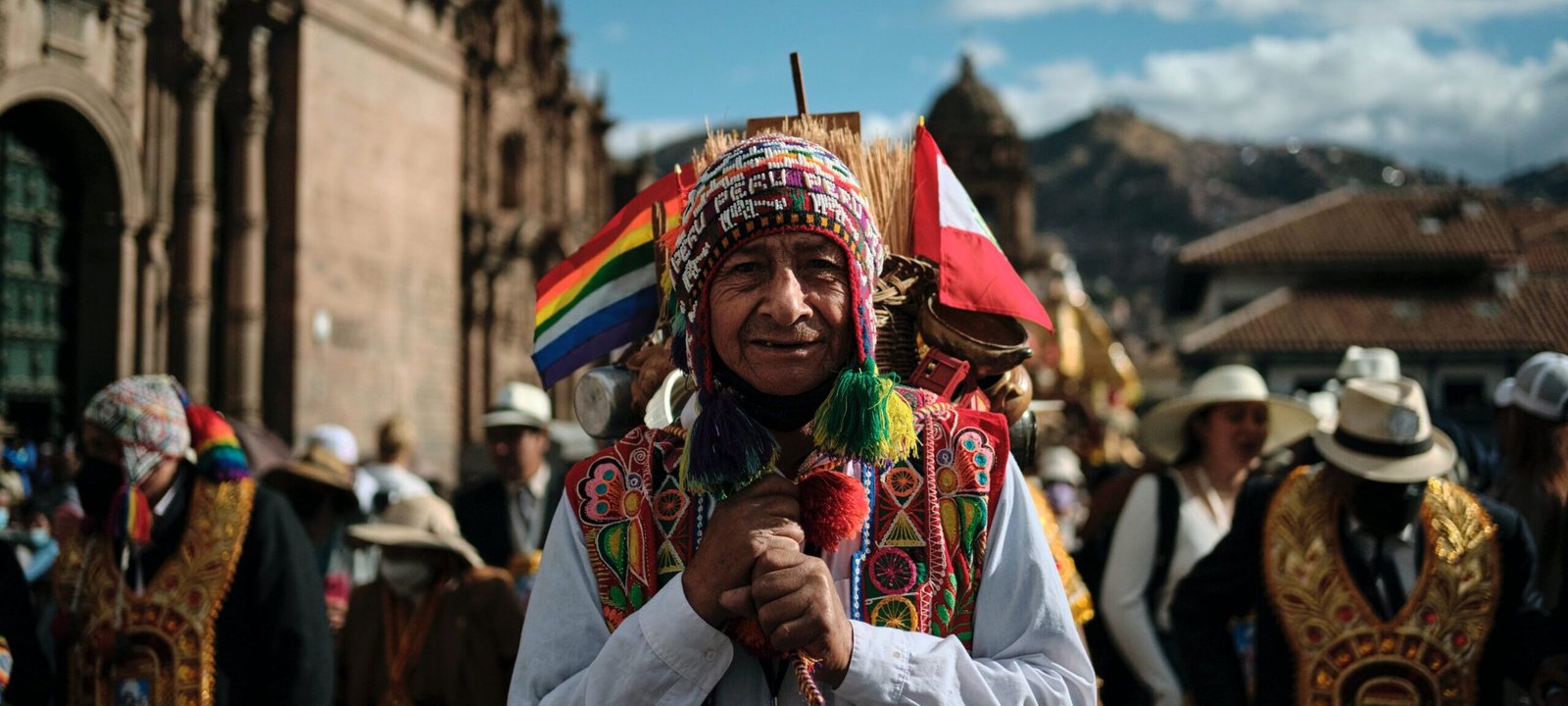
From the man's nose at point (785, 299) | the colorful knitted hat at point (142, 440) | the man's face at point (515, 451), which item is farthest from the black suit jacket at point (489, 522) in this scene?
the man's nose at point (785, 299)

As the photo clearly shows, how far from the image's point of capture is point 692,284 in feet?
8.34

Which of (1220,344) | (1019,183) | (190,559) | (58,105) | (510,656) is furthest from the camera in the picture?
(1019,183)

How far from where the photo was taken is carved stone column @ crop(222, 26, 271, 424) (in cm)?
1919

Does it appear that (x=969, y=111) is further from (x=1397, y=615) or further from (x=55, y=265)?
(x=1397, y=615)

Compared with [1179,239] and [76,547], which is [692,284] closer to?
[76,547]

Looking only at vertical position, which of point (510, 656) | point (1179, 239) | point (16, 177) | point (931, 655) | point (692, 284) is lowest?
point (510, 656)

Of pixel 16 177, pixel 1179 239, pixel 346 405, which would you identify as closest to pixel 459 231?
pixel 346 405

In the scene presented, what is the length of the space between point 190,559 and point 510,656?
5.53 ft

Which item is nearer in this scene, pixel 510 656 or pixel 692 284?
pixel 692 284

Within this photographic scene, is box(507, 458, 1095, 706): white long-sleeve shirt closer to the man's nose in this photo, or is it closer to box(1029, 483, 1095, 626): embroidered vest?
the man's nose

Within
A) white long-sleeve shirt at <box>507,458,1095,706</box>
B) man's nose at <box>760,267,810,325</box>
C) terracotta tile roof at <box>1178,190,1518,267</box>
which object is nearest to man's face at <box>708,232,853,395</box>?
man's nose at <box>760,267,810,325</box>

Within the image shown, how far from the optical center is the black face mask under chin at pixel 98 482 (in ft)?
16.6

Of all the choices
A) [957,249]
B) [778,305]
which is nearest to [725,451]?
[778,305]

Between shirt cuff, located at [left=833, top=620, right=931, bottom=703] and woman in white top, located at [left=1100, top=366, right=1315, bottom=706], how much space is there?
10.3 feet
